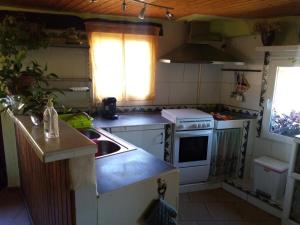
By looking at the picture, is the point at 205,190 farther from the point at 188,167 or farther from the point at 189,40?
the point at 189,40

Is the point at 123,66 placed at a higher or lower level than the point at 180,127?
higher

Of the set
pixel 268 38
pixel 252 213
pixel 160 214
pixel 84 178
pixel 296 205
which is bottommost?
pixel 252 213

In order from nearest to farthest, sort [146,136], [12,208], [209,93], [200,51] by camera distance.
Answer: [12,208], [146,136], [200,51], [209,93]

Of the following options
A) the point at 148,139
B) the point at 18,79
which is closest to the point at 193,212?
the point at 148,139

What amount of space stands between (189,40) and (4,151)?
8.20 ft

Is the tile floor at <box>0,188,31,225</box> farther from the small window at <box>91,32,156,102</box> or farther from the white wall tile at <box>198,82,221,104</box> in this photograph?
the white wall tile at <box>198,82,221,104</box>

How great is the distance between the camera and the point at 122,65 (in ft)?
10.1

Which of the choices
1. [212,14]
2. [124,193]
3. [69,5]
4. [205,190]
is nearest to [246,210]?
[205,190]

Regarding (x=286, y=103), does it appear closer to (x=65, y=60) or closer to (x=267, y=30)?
(x=267, y=30)

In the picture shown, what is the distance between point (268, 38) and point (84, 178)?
2552 millimetres

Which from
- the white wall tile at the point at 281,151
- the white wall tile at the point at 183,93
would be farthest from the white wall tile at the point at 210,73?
the white wall tile at the point at 281,151

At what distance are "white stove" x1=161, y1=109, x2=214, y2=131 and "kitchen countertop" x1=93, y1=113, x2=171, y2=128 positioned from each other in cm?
9

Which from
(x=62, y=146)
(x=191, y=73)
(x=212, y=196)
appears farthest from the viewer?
(x=191, y=73)

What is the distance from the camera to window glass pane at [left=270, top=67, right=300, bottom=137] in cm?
272
